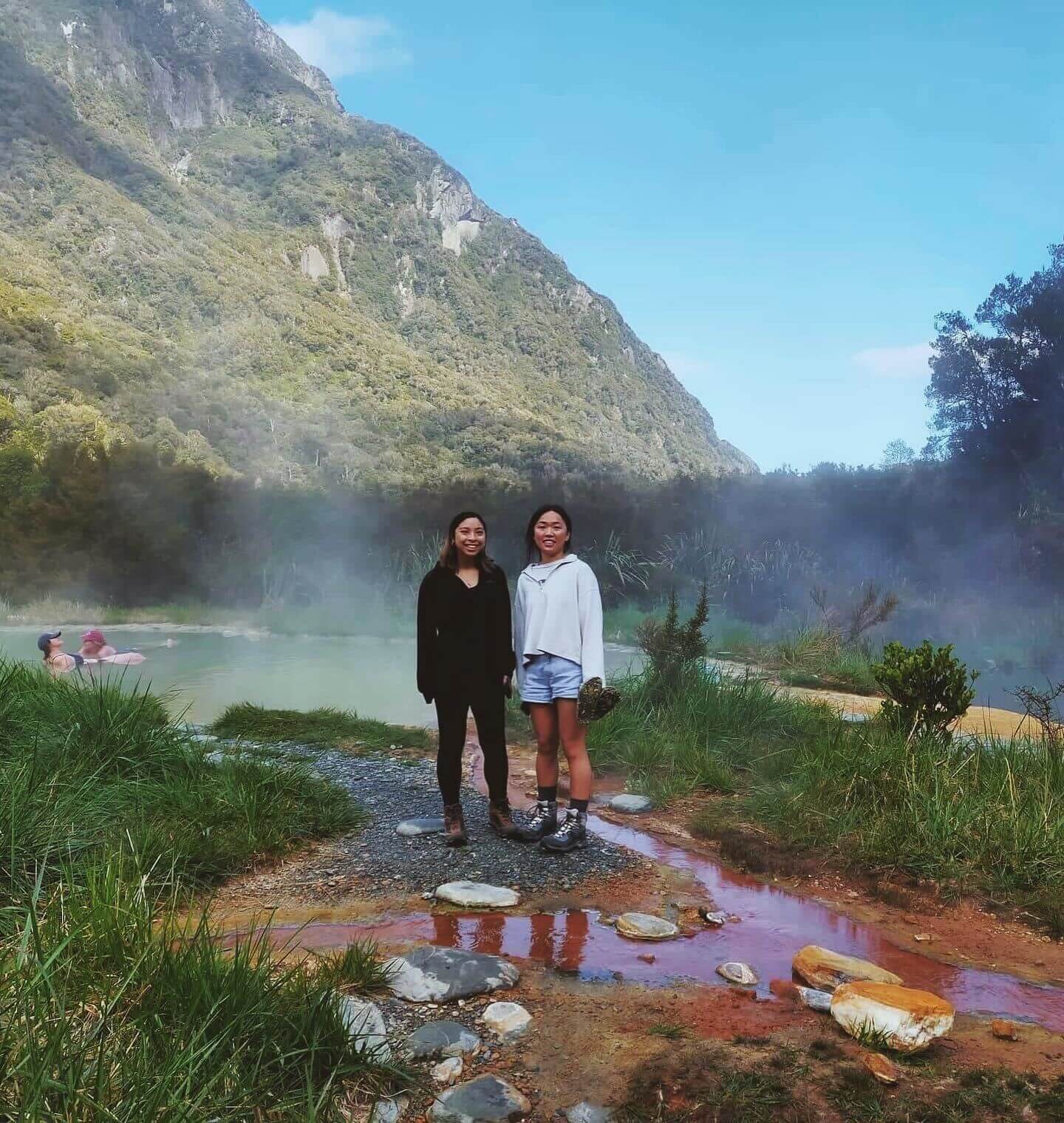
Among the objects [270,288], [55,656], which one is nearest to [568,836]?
[55,656]

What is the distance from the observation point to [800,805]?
3891mm

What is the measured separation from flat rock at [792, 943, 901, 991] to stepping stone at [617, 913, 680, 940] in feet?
1.34

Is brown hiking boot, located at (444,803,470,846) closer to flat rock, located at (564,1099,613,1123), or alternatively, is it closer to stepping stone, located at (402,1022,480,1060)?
stepping stone, located at (402,1022,480,1060)

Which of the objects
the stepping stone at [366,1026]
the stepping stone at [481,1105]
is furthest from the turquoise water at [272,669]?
the stepping stone at [481,1105]

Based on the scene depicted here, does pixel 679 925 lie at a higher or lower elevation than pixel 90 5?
lower

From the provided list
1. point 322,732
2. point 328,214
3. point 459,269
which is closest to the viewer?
point 322,732

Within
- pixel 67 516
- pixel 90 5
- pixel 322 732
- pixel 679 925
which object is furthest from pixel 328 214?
pixel 679 925

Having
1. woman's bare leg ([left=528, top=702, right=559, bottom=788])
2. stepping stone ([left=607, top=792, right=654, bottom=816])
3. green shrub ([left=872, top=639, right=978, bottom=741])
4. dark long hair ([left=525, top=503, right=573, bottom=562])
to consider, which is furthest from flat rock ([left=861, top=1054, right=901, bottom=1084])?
green shrub ([left=872, top=639, right=978, bottom=741])

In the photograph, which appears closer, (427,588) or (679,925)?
(679,925)

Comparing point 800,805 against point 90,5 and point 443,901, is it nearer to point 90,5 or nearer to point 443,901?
point 443,901

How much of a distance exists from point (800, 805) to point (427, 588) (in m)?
1.94

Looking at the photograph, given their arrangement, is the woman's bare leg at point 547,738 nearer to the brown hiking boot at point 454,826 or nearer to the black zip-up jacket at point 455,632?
the black zip-up jacket at point 455,632

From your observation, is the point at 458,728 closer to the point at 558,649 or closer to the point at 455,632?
the point at 455,632

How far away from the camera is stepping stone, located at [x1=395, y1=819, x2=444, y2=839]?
3.66 meters
